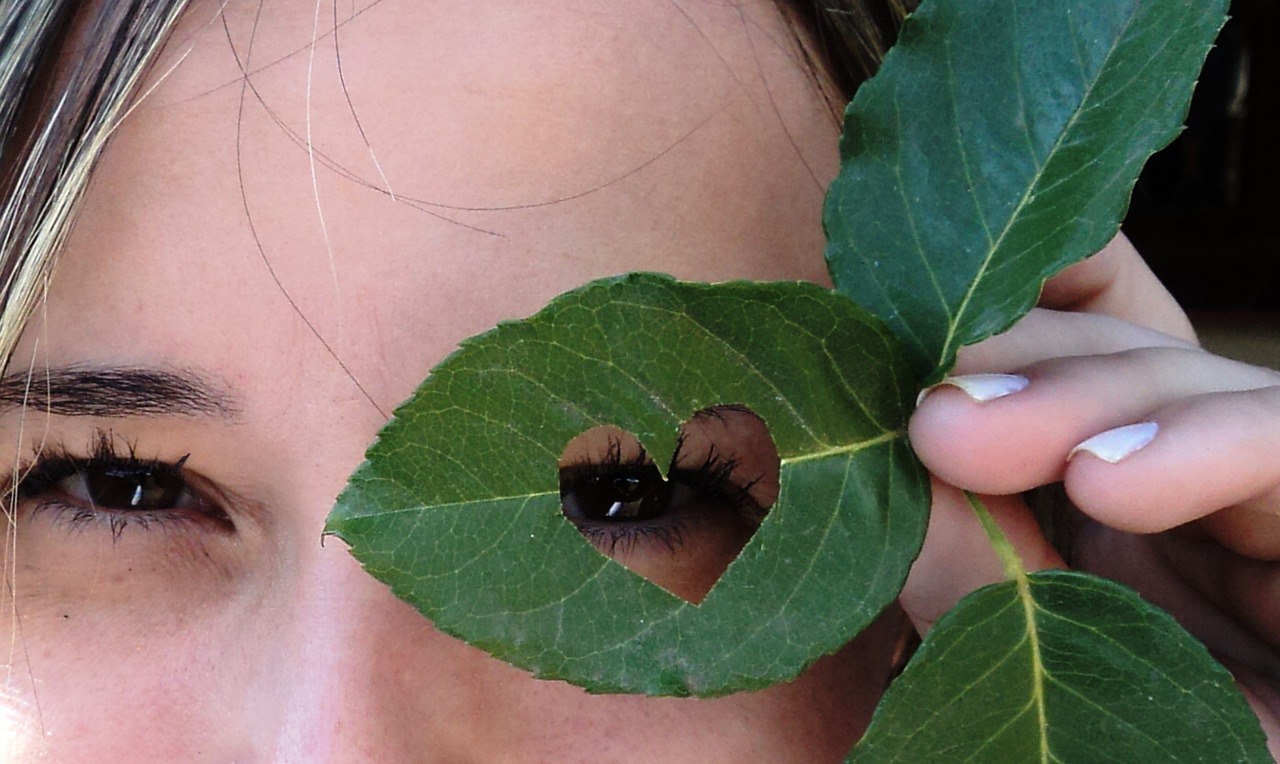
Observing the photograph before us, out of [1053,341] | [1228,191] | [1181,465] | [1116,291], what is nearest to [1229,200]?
[1228,191]

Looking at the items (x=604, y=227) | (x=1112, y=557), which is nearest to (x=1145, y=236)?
(x=1112, y=557)

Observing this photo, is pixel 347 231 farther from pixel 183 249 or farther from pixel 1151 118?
pixel 1151 118

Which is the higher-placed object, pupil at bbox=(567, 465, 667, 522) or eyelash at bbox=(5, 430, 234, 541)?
eyelash at bbox=(5, 430, 234, 541)

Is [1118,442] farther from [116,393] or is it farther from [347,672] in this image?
[116,393]

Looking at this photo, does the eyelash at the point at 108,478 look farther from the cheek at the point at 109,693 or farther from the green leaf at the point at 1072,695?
the green leaf at the point at 1072,695

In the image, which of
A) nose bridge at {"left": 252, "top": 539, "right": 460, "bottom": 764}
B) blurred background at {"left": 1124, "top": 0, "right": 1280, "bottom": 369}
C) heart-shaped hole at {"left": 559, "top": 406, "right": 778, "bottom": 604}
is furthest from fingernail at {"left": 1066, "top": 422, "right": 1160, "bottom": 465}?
blurred background at {"left": 1124, "top": 0, "right": 1280, "bottom": 369}

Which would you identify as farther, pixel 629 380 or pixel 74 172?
pixel 74 172

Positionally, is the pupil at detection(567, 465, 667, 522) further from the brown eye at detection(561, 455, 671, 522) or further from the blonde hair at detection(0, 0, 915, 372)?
the blonde hair at detection(0, 0, 915, 372)

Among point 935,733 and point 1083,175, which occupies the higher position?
point 1083,175
